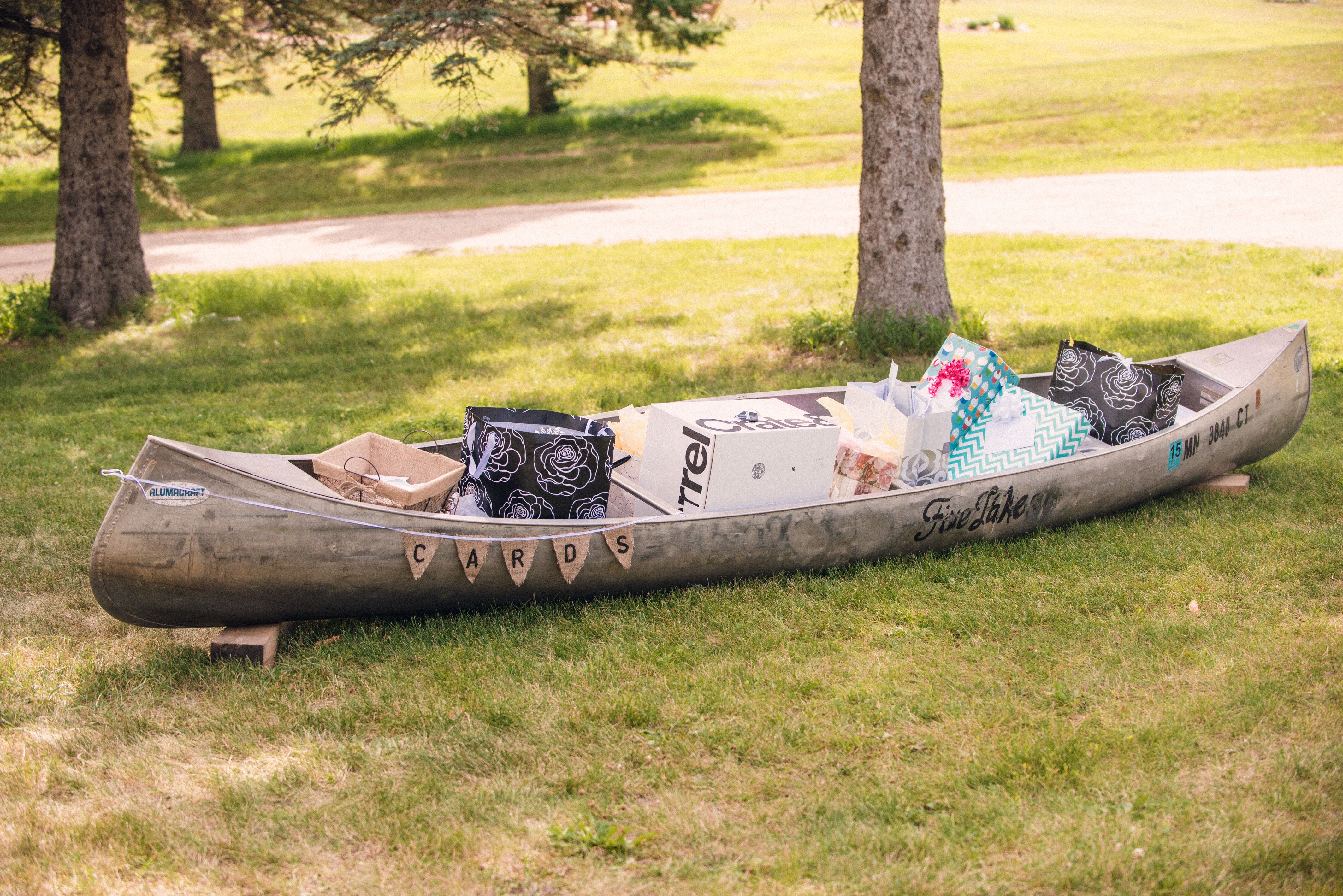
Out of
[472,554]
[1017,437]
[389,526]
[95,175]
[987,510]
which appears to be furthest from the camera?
[95,175]

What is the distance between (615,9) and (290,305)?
7636mm

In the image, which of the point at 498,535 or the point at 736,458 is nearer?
the point at 498,535

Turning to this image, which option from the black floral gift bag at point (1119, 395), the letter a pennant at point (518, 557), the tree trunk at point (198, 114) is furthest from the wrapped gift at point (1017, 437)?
the tree trunk at point (198, 114)

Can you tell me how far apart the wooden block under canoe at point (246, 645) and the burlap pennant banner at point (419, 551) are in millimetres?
663

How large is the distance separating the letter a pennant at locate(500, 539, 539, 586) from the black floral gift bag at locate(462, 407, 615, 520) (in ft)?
0.56

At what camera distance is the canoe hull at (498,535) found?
13.3 feet

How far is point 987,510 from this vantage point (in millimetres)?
5309

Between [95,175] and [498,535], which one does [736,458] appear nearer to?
[498,535]

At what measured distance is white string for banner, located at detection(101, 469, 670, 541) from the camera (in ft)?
13.2

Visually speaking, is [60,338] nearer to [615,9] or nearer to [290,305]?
[290,305]

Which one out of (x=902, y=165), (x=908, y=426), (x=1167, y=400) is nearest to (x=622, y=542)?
(x=908, y=426)

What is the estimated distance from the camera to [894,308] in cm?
898

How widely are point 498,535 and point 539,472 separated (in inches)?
15.7

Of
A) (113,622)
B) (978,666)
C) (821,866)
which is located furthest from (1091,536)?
(113,622)
